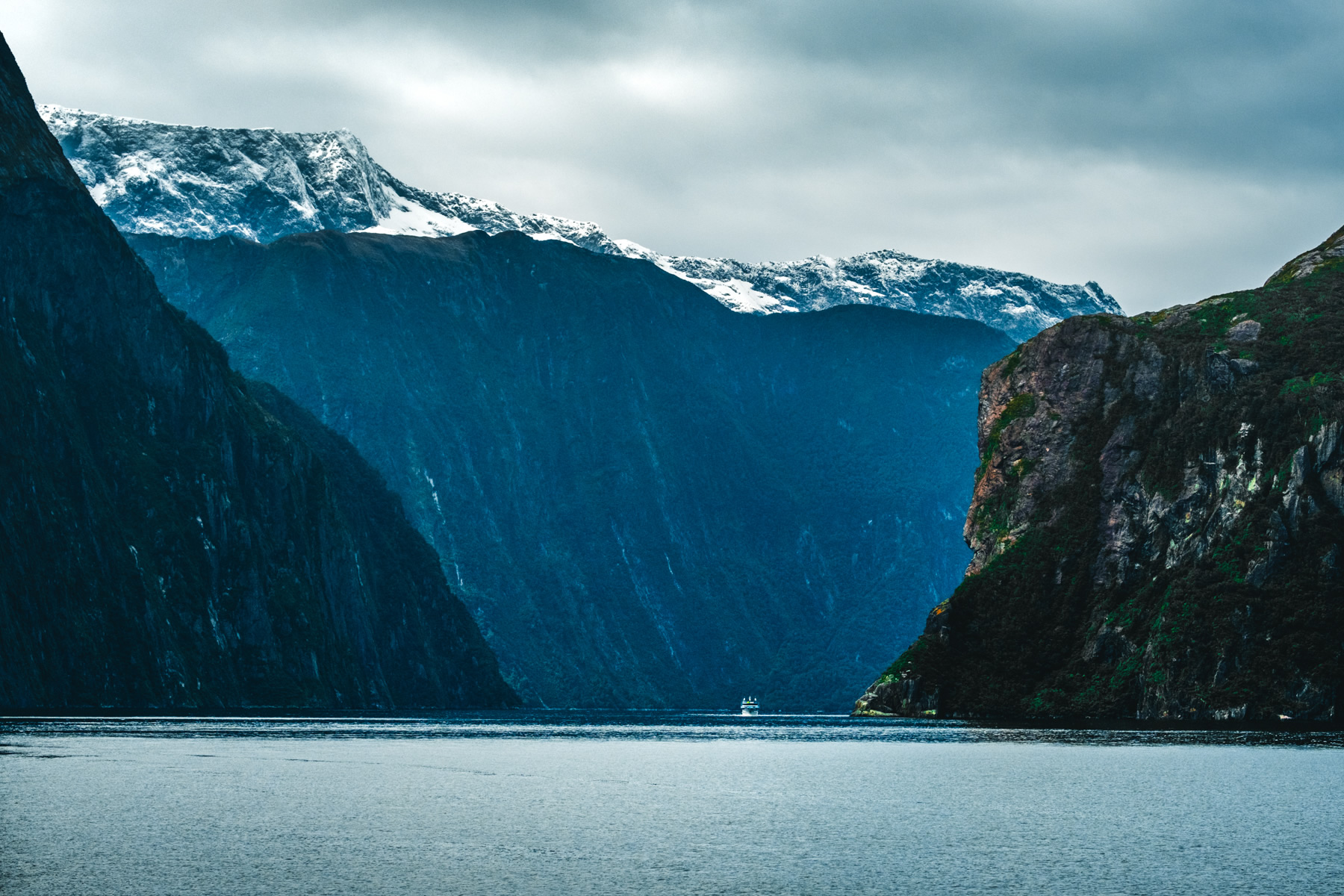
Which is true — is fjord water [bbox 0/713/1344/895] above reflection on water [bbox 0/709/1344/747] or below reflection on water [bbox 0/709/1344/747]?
above

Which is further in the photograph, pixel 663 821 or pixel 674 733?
pixel 674 733

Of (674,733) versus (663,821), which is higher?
(663,821)

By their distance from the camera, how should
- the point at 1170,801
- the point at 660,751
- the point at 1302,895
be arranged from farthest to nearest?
the point at 660,751
the point at 1170,801
the point at 1302,895

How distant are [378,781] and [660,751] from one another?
164 feet

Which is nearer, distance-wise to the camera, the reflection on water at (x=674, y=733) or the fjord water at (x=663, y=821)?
the fjord water at (x=663, y=821)

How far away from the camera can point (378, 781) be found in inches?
3681

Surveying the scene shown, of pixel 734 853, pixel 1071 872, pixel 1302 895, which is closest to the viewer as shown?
pixel 1302 895

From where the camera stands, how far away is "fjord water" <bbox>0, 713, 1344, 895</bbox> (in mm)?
52812

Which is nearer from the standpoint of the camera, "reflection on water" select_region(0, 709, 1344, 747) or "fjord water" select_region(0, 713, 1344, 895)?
"fjord water" select_region(0, 713, 1344, 895)

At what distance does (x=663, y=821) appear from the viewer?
72000 mm

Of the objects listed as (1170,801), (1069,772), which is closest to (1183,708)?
(1069,772)

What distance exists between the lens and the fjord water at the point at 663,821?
52812 mm

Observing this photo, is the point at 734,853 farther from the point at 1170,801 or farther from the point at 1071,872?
the point at 1170,801

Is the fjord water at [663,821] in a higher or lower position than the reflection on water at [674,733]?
higher
